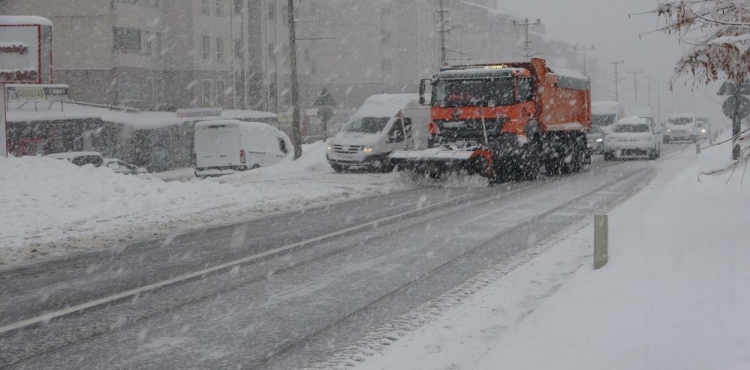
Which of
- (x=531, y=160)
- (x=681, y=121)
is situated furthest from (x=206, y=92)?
(x=531, y=160)

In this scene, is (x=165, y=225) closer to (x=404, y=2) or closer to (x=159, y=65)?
(x=159, y=65)

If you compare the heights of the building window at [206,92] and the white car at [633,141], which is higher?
the building window at [206,92]

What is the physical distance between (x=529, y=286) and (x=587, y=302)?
170 cm

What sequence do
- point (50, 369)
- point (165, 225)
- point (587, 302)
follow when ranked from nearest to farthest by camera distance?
point (50, 369), point (587, 302), point (165, 225)

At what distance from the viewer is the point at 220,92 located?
54.9 m

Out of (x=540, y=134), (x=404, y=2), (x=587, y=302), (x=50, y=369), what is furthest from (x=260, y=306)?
(x=404, y=2)

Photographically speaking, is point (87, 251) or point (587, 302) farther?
point (87, 251)

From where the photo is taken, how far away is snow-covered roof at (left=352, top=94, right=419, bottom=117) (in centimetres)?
2973

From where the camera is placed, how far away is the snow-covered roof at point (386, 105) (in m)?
29.7

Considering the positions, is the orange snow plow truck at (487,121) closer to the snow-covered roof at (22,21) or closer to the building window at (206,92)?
the snow-covered roof at (22,21)

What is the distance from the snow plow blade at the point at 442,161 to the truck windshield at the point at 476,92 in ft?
4.99

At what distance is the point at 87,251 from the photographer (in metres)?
11.9

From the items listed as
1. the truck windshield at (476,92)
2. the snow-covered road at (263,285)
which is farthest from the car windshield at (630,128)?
the snow-covered road at (263,285)

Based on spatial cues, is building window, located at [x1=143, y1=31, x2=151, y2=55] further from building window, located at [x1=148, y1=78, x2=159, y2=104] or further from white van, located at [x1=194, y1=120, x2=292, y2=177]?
white van, located at [x1=194, y1=120, x2=292, y2=177]
